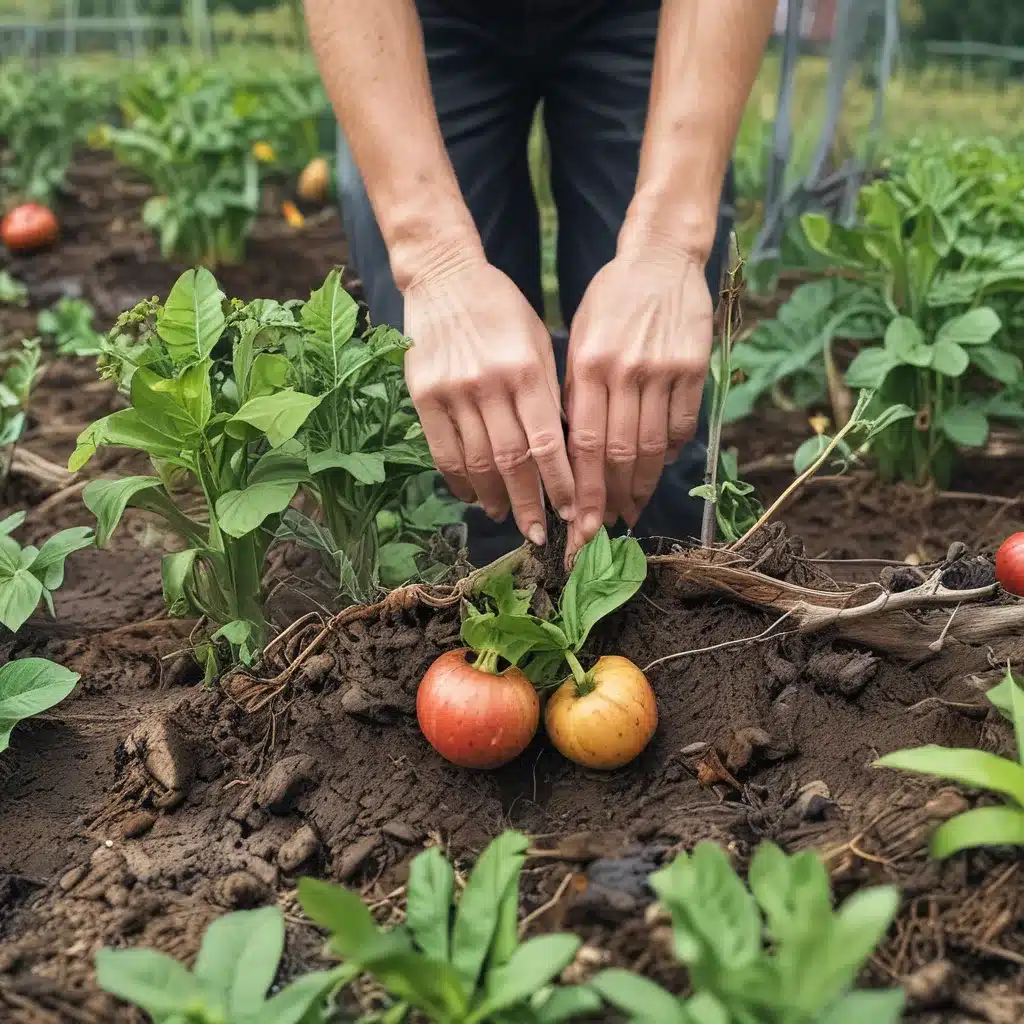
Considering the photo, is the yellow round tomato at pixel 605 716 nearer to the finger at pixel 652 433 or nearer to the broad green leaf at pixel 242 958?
the finger at pixel 652 433

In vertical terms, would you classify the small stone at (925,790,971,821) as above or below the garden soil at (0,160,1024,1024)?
above

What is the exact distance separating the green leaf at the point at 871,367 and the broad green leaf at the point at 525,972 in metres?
2.00

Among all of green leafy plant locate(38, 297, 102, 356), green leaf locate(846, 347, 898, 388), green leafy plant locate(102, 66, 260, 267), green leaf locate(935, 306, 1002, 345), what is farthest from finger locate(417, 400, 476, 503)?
green leafy plant locate(102, 66, 260, 267)

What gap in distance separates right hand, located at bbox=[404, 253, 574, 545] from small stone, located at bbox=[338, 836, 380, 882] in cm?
57

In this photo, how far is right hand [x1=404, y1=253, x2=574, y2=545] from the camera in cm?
189

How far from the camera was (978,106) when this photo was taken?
26.5 feet

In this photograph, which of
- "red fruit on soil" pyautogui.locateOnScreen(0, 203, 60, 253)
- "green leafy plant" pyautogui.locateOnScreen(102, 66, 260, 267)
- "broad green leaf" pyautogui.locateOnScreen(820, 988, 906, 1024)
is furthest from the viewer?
"red fruit on soil" pyautogui.locateOnScreen(0, 203, 60, 253)

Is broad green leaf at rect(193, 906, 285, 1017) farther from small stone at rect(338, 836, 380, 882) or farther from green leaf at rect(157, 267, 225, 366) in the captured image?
green leaf at rect(157, 267, 225, 366)

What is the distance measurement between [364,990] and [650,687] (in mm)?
704

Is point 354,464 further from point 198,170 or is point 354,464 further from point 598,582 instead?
point 198,170

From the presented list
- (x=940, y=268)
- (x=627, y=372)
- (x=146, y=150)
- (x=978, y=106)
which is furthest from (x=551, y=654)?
(x=978, y=106)

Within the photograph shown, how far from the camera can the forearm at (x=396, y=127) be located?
2098mm

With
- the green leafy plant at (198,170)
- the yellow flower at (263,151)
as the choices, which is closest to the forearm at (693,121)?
the green leafy plant at (198,170)

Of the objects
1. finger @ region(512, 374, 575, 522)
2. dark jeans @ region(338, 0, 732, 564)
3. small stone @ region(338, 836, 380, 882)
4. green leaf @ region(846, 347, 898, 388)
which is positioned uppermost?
dark jeans @ region(338, 0, 732, 564)
